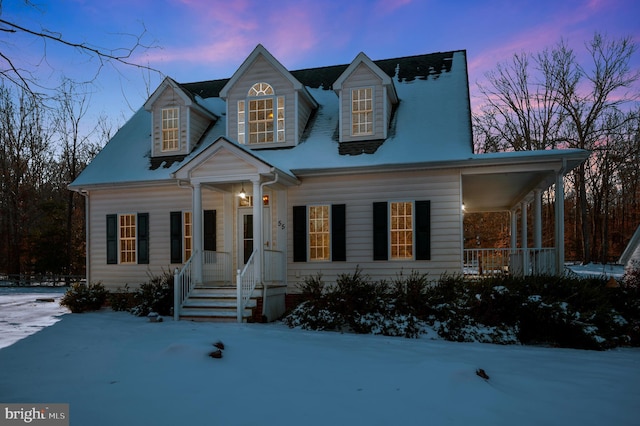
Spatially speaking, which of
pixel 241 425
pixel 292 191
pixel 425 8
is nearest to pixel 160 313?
pixel 292 191

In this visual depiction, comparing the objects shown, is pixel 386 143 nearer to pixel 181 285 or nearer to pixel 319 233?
pixel 319 233

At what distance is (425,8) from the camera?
10328mm

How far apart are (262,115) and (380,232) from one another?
4.92 m

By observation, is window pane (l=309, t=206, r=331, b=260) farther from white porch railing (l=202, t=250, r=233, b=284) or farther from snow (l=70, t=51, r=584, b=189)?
white porch railing (l=202, t=250, r=233, b=284)

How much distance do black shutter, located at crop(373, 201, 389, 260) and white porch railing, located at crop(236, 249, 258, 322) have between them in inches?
120

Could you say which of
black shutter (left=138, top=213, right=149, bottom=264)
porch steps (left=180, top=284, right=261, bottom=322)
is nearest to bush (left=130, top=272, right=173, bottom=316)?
porch steps (left=180, top=284, right=261, bottom=322)

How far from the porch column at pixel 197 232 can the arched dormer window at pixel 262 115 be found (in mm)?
2735

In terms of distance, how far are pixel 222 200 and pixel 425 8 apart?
714cm

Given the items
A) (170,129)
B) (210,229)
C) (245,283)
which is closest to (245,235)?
(210,229)

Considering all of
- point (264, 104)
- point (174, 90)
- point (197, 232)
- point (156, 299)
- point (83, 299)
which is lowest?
point (83, 299)

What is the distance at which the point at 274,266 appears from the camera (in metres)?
12.0

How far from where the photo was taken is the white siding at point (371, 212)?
456 inches

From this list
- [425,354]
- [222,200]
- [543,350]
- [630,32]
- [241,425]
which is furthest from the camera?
[630,32]

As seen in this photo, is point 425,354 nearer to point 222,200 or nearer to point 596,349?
point 596,349
